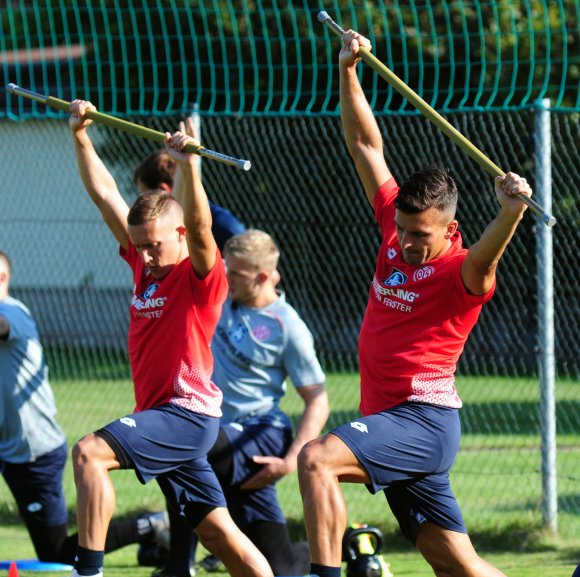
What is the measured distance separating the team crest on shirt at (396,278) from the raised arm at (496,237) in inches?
10.7

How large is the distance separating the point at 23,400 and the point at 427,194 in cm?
274

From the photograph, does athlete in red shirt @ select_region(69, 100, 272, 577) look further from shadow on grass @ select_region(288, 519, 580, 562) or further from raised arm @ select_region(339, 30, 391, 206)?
shadow on grass @ select_region(288, 519, 580, 562)

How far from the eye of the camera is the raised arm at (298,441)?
5.77 metres

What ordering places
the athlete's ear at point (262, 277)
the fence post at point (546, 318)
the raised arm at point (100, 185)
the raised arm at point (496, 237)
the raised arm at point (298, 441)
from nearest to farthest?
the raised arm at point (496, 237) → the raised arm at point (100, 185) → the raised arm at point (298, 441) → the athlete's ear at point (262, 277) → the fence post at point (546, 318)

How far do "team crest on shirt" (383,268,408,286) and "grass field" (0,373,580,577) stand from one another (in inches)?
85.8

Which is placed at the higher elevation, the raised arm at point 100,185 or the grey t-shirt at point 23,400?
the raised arm at point 100,185

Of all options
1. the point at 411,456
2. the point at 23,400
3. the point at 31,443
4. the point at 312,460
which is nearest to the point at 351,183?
the point at 23,400

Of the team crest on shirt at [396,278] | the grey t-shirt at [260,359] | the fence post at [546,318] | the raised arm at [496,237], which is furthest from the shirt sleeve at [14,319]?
the fence post at [546,318]

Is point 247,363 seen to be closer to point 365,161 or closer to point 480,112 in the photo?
point 365,161

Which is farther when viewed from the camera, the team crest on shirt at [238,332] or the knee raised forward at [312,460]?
the team crest on shirt at [238,332]

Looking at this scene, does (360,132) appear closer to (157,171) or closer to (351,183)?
(157,171)

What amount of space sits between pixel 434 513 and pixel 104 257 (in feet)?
30.6

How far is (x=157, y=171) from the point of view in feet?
20.9

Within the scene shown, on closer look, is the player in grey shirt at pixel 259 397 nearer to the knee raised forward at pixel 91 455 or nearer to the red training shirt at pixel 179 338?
the red training shirt at pixel 179 338
